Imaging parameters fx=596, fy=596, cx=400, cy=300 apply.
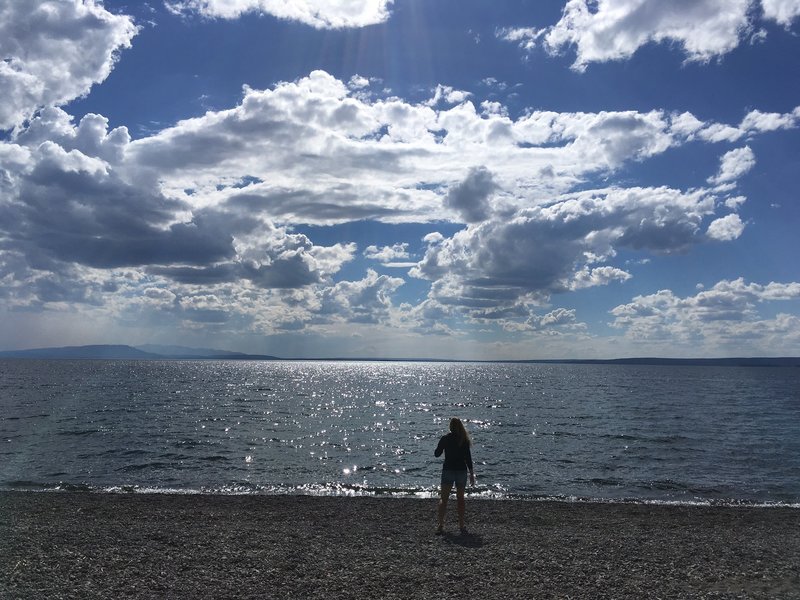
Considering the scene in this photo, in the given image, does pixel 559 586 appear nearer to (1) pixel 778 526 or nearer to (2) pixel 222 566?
(2) pixel 222 566

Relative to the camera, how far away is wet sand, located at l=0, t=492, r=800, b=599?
10.7 m

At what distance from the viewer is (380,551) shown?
1288 centimetres

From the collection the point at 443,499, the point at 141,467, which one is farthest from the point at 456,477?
the point at 141,467

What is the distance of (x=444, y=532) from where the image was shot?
14867 millimetres

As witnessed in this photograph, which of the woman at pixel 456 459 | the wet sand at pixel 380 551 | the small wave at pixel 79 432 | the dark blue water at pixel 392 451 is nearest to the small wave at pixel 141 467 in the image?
the dark blue water at pixel 392 451

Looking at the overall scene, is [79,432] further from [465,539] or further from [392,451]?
[465,539]

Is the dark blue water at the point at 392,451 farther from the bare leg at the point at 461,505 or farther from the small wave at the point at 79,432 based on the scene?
the bare leg at the point at 461,505

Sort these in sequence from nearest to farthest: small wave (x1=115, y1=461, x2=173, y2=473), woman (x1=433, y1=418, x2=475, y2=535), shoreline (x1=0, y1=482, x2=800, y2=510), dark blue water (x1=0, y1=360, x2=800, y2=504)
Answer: woman (x1=433, y1=418, x2=475, y2=535) < shoreline (x1=0, y1=482, x2=800, y2=510) < dark blue water (x1=0, y1=360, x2=800, y2=504) < small wave (x1=115, y1=461, x2=173, y2=473)

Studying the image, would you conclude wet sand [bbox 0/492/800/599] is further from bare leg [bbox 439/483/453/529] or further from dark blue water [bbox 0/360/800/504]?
dark blue water [bbox 0/360/800/504]

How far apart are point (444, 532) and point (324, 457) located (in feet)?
56.7

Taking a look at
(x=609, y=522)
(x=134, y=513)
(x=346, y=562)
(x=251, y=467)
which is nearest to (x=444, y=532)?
(x=346, y=562)

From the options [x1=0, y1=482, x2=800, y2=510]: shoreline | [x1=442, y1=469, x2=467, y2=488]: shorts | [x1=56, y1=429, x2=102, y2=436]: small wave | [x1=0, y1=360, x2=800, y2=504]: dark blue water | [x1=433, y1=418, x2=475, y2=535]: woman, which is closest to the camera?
[x1=433, y1=418, x2=475, y2=535]: woman

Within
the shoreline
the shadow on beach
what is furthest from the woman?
the shoreline

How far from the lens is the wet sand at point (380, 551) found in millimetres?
10672
